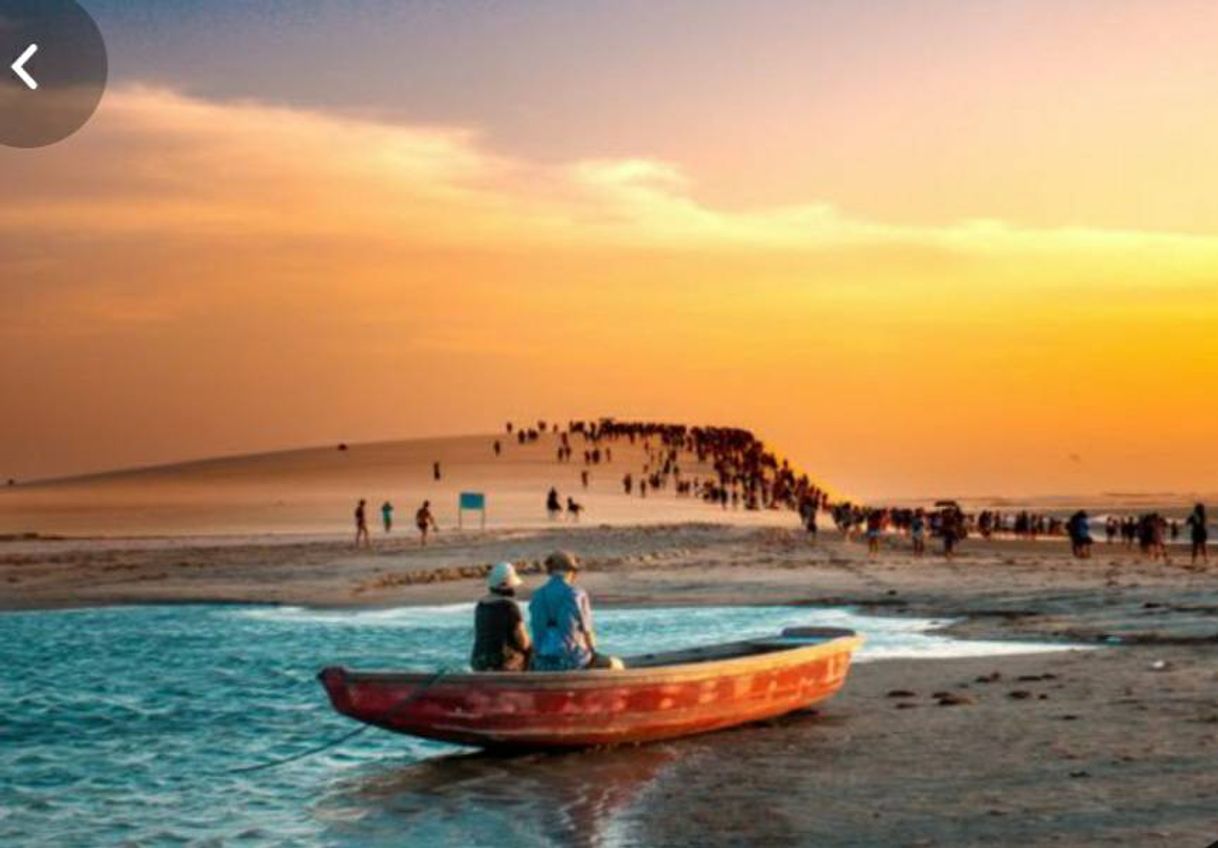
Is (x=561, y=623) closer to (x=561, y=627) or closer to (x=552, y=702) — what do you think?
(x=561, y=627)

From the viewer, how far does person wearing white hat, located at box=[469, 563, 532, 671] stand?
55.5 ft

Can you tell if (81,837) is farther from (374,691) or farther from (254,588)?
(254,588)

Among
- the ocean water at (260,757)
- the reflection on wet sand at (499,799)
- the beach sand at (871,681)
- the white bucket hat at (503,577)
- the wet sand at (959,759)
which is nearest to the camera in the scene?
the wet sand at (959,759)

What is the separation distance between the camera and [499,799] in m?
14.8

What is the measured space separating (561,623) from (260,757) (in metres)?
3.35

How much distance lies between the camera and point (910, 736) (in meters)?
16.9

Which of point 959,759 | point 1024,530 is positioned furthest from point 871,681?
point 1024,530

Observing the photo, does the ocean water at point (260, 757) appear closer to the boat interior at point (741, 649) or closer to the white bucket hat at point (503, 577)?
the white bucket hat at point (503, 577)

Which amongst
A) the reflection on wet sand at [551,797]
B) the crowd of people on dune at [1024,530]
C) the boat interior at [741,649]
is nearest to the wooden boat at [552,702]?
the reflection on wet sand at [551,797]

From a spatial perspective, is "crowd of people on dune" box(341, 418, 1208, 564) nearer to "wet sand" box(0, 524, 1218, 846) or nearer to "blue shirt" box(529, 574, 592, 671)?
"wet sand" box(0, 524, 1218, 846)

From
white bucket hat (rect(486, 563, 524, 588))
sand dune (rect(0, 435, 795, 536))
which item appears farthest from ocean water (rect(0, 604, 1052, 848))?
sand dune (rect(0, 435, 795, 536))

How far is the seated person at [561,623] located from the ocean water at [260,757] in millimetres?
879

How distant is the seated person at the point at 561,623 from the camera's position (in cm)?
1683

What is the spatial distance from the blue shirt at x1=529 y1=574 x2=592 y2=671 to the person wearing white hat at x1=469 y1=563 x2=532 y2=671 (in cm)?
15
